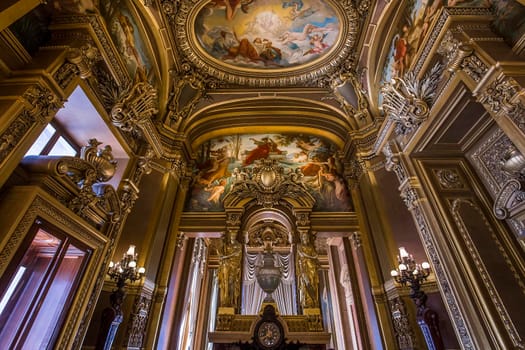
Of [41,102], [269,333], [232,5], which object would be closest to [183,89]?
[232,5]

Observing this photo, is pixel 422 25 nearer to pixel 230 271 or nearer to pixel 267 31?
pixel 267 31

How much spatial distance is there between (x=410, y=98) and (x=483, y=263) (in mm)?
2853

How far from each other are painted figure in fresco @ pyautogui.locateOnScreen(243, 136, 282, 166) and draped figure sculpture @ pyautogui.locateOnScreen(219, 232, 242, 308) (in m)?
2.96

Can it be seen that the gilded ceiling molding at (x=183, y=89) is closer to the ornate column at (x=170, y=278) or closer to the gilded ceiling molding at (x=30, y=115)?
the ornate column at (x=170, y=278)

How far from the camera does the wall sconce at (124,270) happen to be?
498 centimetres

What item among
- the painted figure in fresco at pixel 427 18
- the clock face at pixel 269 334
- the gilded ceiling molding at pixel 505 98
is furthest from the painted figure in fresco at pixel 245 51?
the clock face at pixel 269 334

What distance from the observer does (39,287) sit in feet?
11.2

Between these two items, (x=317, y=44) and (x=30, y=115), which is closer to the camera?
(x=30, y=115)

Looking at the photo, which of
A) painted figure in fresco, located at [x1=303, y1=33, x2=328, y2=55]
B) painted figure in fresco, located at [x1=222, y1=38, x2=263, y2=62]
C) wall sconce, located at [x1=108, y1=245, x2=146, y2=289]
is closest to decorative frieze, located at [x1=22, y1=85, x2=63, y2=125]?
wall sconce, located at [x1=108, y1=245, x2=146, y2=289]

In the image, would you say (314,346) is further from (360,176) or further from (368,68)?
(368,68)

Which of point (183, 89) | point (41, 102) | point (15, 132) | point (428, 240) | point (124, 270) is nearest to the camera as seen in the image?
point (15, 132)

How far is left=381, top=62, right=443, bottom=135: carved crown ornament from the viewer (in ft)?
14.0

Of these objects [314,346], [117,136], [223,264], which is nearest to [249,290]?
[223,264]

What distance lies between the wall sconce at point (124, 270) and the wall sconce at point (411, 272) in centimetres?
545
